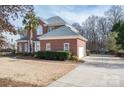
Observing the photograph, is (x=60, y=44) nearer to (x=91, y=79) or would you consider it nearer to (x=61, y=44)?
(x=61, y=44)

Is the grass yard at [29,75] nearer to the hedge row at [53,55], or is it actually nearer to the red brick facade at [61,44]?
the hedge row at [53,55]

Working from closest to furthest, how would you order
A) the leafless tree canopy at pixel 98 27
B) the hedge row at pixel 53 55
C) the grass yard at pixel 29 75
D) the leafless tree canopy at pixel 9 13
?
1. the leafless tree canopy at pixel 9 13
2. the grass yard at pixel 29 75
3. the hedge row at pixel 53 55
4. the leafless tree canopy at pixel 98 27

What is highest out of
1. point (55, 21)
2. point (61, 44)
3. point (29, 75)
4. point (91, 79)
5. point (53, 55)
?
point (55, 21)

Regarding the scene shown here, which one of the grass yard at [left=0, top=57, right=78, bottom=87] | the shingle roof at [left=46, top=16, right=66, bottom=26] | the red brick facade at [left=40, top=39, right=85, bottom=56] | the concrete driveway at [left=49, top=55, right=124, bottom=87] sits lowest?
the concrete driveway at [left=49, top=55, right=124, bottom=87]

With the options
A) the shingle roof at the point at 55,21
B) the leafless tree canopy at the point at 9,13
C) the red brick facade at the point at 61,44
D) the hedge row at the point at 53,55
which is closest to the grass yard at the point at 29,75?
the leafless tree canopy at the point at 9,13

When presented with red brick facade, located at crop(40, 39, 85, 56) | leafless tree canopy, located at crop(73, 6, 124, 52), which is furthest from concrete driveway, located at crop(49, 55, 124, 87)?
leafless tree canopy, located at crop(73, 6, 124, 52)

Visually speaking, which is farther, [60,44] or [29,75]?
[60,44]

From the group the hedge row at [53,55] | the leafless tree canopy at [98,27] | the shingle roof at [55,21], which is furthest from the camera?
the leafless tree canopy at [98,27]

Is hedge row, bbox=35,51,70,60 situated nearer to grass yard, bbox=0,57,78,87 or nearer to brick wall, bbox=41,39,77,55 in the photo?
brick wall, bbox=41,39,77,55

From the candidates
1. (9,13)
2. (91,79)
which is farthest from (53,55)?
(9,13)

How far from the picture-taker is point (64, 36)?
32625mm

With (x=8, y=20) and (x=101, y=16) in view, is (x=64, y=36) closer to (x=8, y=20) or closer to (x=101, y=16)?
(x=8, y=20)
